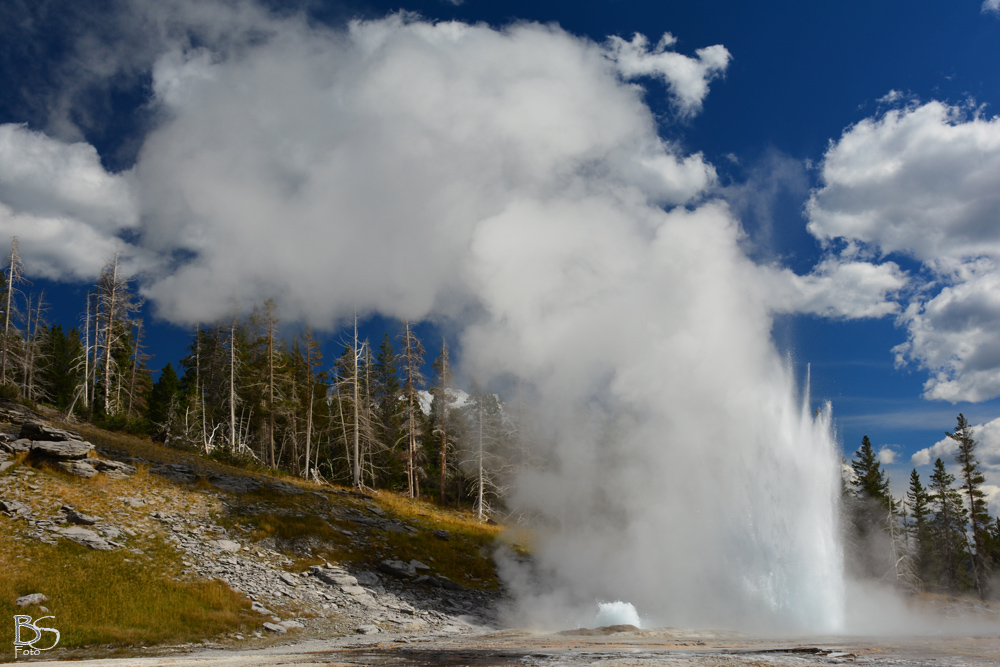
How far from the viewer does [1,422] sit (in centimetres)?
2622

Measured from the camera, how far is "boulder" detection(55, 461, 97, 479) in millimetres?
22266

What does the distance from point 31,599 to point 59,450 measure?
9.60 metres

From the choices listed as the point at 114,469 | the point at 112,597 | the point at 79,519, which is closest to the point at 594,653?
the point at 112,597

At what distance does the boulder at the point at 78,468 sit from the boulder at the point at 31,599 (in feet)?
27.4

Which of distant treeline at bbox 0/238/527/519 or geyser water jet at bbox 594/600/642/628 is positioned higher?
distant treeline at bbox 0/238/527/519

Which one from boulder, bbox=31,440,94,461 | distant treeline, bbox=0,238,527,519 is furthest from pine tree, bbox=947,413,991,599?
boulder, bbox=31,440,94,461

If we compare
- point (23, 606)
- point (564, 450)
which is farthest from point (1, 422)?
point (564, 450)

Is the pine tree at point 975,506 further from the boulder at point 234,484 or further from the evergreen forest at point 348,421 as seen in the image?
the boulder at point 234,484

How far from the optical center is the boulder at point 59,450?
22.4 meters

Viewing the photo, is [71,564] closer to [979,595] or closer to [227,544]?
[227,544]

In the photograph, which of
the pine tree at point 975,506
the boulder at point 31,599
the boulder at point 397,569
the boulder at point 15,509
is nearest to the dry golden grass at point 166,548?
the boulder at point 31,599

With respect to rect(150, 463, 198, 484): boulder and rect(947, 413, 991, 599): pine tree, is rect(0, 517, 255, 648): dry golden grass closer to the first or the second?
rect(150, 463, 198, 484): boulder

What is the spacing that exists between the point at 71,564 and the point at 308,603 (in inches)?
274

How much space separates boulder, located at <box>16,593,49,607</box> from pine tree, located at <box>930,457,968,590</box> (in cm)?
6585
